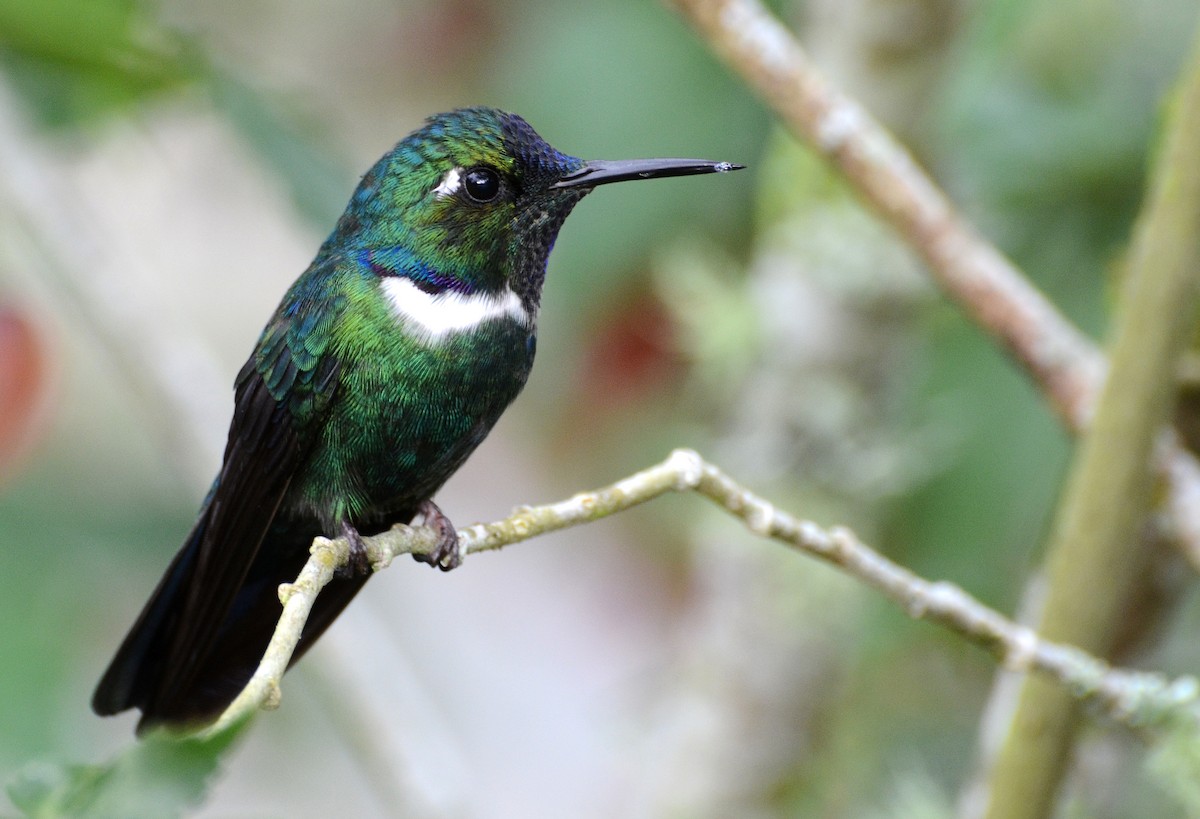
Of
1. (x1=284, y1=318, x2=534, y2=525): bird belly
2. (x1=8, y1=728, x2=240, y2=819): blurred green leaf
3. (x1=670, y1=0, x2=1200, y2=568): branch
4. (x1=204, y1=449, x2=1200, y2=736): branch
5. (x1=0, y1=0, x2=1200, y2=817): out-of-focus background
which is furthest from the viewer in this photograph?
(x1=0, y1=0, x2=1200, y2=817): out-of-focus background

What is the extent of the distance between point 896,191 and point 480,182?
0.58 meters

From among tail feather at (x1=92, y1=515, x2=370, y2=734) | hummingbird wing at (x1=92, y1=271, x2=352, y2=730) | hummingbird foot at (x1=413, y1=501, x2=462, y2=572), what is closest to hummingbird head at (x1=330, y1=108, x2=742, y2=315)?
hummingbird wing at (x1=92, y1=271, x2=352, y2=730)

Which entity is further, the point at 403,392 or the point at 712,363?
the point at 712,363

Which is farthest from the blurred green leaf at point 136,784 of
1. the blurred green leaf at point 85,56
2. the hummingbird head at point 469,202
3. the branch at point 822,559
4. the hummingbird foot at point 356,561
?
the blurred green leaf at point 85,56

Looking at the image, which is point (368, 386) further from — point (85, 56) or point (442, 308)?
point (85, 56)

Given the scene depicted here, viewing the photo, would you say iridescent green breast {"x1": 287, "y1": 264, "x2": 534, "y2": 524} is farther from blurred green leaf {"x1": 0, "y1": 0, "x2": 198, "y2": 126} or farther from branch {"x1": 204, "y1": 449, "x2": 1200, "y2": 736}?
blurred green leaf {"x1": 0, "y1": 0, "x2": 198, "y2": 126}

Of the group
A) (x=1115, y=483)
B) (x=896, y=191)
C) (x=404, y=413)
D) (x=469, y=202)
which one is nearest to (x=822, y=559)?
(x=1115, y=483)

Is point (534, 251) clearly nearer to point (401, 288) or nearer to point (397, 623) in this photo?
point (401, 288)

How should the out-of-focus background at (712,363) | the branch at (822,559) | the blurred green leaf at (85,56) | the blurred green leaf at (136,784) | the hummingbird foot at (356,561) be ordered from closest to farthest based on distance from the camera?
the blurred green leaf at (136,784) < the branch at (822,559) < the hummingbird foot at (356,561) < the blurred green leaf at (85,56) < the out-of-focus background at (712,363)

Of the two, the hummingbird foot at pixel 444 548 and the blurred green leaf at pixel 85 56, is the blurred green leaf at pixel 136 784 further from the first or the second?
the blurred green leaf at pixel 85 56

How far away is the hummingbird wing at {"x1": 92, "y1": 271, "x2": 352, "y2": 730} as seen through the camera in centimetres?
138

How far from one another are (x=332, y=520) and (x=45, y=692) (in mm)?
909

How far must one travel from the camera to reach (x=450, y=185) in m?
1.60

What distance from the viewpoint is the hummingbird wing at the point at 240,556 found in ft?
4.52
